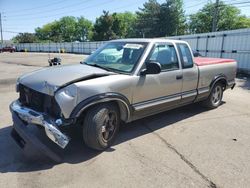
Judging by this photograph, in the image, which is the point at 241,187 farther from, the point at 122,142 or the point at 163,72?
the point at 163,72

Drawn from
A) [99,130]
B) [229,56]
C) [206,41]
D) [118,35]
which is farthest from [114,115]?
[118,35]

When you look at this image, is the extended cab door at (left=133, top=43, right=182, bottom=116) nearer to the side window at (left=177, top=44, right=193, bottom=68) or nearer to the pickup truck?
the pickup truck

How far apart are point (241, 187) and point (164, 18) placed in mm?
57340

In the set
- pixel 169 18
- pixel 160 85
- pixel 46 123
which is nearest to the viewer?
pixel 46 123

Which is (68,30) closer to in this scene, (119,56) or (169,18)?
(169,18)

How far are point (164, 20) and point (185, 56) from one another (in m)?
54.4

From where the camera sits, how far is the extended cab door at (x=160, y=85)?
421 cm

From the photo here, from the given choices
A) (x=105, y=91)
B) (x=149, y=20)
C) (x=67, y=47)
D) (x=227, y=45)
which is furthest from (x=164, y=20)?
(x=105, y=91)

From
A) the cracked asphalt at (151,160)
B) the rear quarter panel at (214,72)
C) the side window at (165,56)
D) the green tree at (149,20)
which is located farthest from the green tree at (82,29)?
the cracked asphalt at (151,160)

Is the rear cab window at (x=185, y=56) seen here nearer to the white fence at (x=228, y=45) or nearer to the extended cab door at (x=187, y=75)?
the extended cab door at (x=187, y=75)

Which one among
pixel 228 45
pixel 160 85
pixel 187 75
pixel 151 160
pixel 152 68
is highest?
pixel 228 45

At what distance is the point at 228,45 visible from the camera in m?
14.4

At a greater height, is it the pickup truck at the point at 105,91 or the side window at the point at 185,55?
the side window at the point at 185,55

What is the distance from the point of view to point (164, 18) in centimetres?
5634
